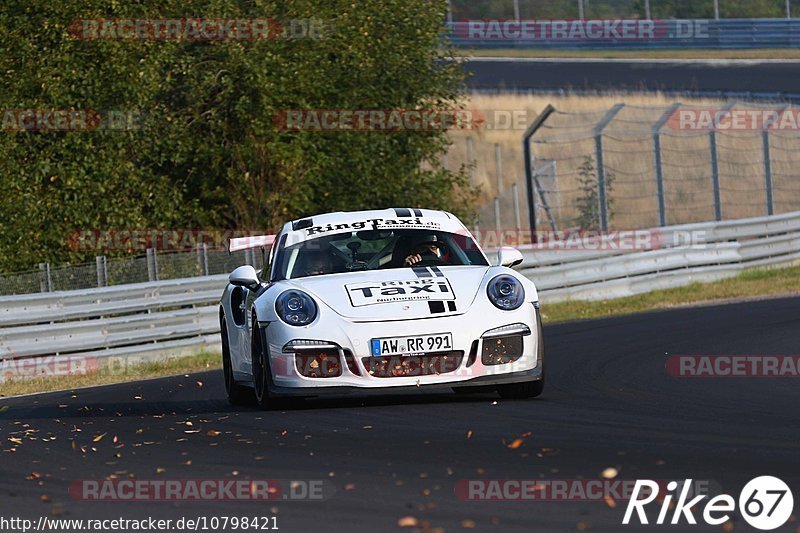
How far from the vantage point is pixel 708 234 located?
849 inches

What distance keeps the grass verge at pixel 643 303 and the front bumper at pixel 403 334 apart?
686 cm

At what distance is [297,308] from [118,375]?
24.0ft

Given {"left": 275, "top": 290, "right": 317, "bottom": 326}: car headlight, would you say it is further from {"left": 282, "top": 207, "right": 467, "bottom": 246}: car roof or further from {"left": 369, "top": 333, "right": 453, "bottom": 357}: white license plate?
{"left": 282, "top": 207, "right": 467, "bottom": 246}: car roof

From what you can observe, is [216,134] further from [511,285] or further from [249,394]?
[511,285]

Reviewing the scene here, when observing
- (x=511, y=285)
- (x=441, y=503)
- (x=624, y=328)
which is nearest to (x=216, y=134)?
(x=624, y=328)

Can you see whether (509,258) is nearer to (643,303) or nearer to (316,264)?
(316,264)

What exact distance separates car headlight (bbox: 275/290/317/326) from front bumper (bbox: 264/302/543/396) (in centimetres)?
5

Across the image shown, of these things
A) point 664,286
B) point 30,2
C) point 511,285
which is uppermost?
point 30,2

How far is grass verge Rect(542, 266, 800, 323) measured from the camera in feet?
64.3

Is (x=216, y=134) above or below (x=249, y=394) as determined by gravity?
above

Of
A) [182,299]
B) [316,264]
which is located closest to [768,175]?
[182,299]

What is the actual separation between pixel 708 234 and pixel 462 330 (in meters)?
13.3

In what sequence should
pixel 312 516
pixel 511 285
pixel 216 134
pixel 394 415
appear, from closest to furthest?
pixel 312 516 < pixel 394 415 < pixel 511 285 < pixel 216 134

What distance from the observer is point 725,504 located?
206 inches
